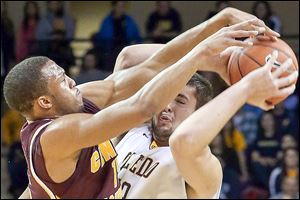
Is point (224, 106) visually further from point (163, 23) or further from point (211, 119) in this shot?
point (163, 23)

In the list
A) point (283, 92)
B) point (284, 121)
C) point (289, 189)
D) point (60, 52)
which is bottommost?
point (289, 189)

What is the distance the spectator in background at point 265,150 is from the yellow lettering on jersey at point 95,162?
4757 millimetres

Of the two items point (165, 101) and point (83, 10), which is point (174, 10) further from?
point (165, 101)

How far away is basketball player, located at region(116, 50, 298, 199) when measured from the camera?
2.36m

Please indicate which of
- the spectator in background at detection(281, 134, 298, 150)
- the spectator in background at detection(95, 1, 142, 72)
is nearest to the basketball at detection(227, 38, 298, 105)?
the spectator in background at detection(281, 134, 298, 150)

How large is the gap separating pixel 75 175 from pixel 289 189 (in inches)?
182

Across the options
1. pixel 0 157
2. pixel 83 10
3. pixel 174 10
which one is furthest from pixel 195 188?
pixel 83 10

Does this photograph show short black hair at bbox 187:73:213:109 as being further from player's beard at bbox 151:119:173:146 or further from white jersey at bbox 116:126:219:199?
white jersey at bbox 116:126:219:199

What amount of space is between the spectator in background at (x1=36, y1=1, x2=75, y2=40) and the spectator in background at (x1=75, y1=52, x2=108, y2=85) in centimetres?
68

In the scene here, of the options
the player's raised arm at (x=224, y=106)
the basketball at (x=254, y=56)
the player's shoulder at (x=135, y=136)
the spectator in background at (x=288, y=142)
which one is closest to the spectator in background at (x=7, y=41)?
the spectator in background at (x=288, y=142)

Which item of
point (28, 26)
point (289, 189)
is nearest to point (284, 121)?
point (289, 189)

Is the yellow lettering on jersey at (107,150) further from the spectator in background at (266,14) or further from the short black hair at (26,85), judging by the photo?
the spectator in background at (266,14)

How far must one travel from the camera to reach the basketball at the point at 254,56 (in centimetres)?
287

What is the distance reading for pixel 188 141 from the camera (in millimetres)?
2377
